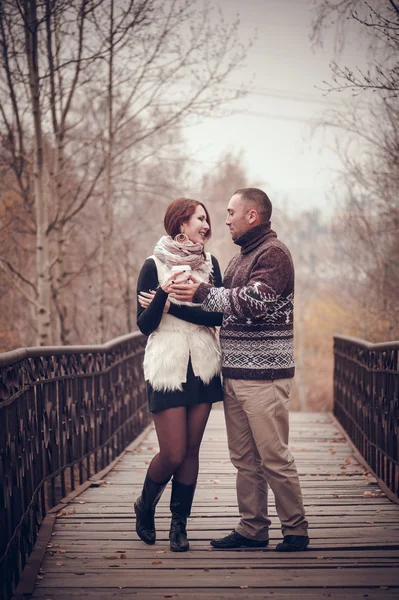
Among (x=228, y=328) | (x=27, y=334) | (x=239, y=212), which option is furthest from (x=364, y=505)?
(x=27, y=334)

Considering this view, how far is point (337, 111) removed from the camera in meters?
11.6

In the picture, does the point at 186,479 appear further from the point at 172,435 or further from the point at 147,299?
the point at 147,299

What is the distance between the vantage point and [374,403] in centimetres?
662

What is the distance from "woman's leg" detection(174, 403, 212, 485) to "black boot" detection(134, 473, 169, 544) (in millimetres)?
135

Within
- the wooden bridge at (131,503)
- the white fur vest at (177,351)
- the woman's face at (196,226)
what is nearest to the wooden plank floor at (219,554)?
the wooden bridge at (131,503)

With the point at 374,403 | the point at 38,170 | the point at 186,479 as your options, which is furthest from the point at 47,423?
the point at 38,170

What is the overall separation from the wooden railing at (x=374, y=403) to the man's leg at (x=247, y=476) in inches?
60.3

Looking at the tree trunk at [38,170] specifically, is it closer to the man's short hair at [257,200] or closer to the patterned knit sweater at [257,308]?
the man's short hair at [257,200]

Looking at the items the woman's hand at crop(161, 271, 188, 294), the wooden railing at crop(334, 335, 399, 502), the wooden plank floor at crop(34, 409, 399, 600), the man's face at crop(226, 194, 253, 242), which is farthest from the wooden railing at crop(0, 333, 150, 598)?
the wooden railing at crop(334, 335, 399, 502)

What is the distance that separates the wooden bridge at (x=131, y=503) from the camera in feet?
11.9

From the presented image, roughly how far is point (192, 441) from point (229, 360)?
0.49m

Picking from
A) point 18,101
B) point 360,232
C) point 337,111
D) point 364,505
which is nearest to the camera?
point 364,505

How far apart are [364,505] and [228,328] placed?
1.92m

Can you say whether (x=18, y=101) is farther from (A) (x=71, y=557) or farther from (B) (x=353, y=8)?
(A) (x=71, y=557)
